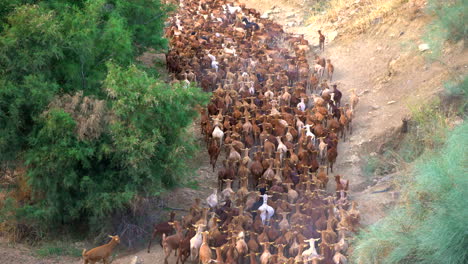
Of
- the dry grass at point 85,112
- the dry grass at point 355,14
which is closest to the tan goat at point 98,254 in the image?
the dry grass at point 85,112

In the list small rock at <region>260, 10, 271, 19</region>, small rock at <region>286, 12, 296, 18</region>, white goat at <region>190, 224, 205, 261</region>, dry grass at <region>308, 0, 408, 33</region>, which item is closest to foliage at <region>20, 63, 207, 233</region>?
white goat at <region>190, 224, 205, 261</region>

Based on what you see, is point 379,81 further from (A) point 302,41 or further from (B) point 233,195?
(B) point 233,195

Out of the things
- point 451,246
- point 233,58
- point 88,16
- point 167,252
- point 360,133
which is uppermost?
point 233,58

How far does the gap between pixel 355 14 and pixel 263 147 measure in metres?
9.27

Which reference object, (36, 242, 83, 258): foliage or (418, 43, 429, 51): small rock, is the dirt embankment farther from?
(36, 242, 83, 258): foliage

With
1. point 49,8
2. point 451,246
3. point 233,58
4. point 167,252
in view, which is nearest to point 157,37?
point 233,58

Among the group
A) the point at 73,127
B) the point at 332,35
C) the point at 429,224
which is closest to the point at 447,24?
the point at 332,35

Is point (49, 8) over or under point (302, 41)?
under

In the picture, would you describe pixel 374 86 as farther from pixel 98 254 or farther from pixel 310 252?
pixel 98 254

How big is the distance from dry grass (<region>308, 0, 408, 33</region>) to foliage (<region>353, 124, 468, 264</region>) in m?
11.3

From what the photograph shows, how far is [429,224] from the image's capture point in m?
8.73

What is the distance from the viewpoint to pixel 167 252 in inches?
423

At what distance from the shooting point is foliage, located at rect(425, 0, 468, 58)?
16375mm

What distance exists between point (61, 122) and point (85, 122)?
43 centimetres
